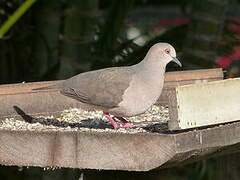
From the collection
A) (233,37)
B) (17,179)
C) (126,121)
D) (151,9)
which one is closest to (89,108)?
(126,121)

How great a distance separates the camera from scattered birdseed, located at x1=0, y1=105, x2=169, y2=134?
14.1 ft

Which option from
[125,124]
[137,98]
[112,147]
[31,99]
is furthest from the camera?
[31,99]

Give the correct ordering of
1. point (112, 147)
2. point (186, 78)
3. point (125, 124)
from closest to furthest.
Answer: point (112, 147), point (125, 124), point (186, 78)

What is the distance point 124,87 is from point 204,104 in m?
0.69

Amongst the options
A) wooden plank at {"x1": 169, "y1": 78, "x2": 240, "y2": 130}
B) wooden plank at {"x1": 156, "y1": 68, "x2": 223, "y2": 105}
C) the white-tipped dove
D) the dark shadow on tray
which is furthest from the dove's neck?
wooden plank at {"x1": 156, "y1": 68, "x2": 223, "y2": 105}

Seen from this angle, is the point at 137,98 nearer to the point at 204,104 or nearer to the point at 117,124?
the point at 117,124

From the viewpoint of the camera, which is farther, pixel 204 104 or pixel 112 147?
pixel 204 104

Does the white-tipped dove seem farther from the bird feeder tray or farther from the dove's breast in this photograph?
the bird feeder tray

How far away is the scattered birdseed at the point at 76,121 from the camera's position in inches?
169

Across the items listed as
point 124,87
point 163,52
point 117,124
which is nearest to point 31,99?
point 117,124

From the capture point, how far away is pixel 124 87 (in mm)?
4332

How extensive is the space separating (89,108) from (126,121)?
62cm

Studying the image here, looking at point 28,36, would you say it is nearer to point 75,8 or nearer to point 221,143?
point 75,8

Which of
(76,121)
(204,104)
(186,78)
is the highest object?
(186,78)
